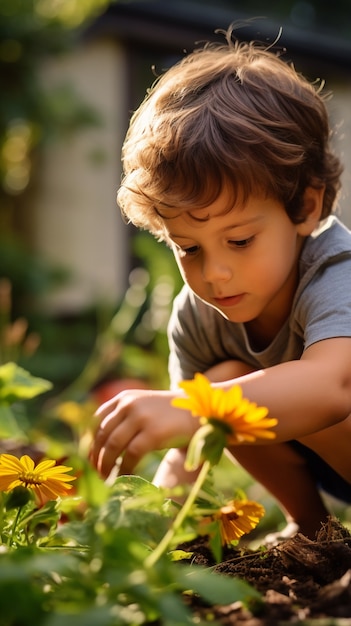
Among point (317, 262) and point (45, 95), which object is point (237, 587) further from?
point (45, 95)

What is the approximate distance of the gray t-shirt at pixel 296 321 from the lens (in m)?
1.71

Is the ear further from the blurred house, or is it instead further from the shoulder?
the blurred house

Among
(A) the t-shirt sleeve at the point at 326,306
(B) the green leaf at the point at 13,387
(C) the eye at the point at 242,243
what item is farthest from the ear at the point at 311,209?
(B) the green leaf at the point at 13,387

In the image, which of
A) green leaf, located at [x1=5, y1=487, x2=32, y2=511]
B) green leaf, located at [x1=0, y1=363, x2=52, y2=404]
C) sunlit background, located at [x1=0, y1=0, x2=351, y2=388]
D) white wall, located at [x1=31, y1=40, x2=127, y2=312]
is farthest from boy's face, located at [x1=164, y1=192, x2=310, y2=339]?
white wall, located at [x1=31, y1=40, x2=127, y2=312]

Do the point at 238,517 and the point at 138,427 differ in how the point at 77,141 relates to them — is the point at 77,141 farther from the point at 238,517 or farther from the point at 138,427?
the point at 138,427

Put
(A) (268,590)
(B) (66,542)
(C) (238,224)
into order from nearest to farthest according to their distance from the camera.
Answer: (A) (268,590) < (B) (66,542) < (C) (238,224)

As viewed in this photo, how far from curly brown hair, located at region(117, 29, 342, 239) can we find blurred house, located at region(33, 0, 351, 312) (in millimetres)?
5625

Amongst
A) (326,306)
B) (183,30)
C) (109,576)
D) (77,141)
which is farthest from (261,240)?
(183,30)

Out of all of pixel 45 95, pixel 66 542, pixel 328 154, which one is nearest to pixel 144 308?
pixel 45 95

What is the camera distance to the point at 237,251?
173 centimetres

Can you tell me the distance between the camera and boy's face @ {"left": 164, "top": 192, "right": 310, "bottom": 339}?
5.58ft

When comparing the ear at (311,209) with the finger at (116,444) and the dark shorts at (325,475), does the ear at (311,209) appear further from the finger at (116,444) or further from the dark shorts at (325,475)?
the finger at (116,444)

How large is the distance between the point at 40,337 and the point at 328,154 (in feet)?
15.4

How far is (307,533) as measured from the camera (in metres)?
2.08
